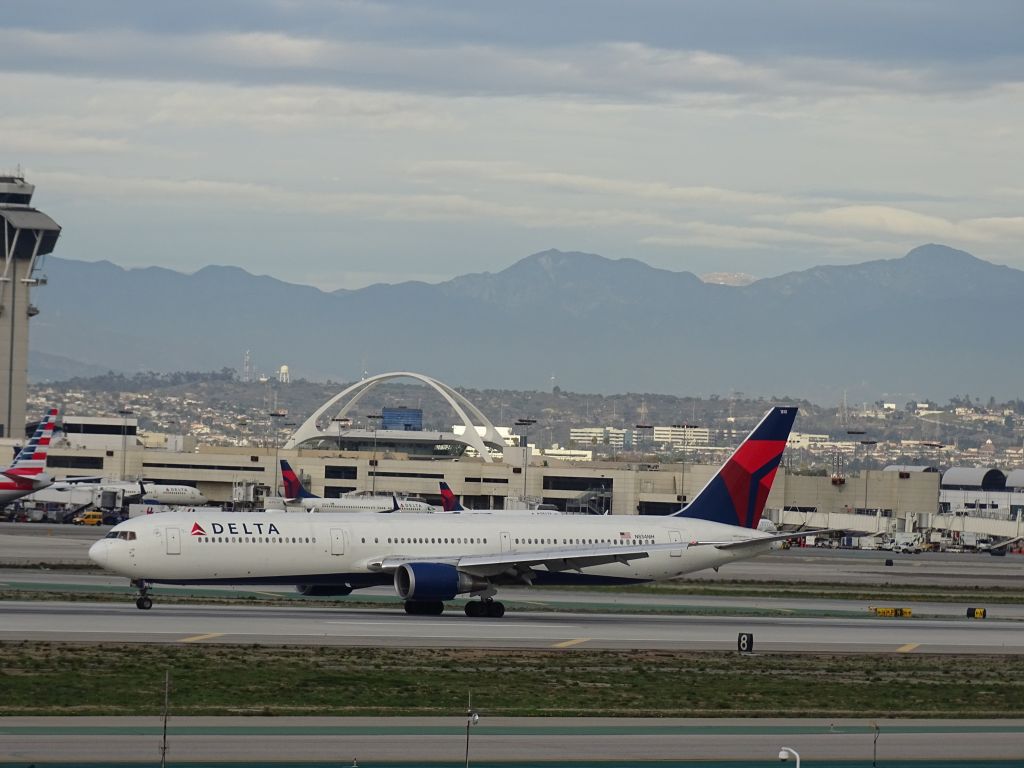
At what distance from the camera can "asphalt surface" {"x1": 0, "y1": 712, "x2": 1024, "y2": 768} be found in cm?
2917

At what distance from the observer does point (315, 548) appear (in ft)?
185

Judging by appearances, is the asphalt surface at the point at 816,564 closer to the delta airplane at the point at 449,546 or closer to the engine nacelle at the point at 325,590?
the delta airplane at the point at 449,546

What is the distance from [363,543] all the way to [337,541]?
1028mm

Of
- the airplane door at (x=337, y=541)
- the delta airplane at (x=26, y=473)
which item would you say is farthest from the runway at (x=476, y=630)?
the delta airplane at (x=26, y=473)

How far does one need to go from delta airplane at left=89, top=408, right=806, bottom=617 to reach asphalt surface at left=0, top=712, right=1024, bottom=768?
74.6 ft

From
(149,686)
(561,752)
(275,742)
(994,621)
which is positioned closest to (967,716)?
(561,752)

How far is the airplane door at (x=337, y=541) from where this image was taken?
2238 inches

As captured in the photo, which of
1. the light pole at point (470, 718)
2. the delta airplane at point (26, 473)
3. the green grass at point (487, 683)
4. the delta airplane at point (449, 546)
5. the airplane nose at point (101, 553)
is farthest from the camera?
the delta airplane at point (26, 473)

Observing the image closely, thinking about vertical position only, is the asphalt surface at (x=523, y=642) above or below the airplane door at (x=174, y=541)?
below

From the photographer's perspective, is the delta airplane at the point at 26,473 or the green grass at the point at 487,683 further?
the delta airplane at the point at 26,473

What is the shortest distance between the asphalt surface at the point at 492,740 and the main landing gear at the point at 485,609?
2347 cm

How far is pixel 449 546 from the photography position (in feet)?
194

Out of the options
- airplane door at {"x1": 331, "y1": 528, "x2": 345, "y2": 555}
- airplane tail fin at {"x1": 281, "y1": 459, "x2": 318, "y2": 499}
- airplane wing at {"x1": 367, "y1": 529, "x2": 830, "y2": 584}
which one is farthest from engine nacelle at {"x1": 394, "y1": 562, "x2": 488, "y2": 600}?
airplane tail fin at {"x1": 281, "y1": 459, "x2": 318, "y2": 499}

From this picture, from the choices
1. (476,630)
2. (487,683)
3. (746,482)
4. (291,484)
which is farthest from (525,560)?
(291,484)
